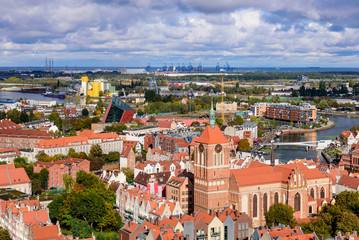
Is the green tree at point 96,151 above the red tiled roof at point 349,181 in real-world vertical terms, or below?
below

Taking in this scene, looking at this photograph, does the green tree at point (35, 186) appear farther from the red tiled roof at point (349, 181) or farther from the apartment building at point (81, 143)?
the red tiled roof at point (349, 181)

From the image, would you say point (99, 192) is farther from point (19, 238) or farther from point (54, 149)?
point (54, 149)

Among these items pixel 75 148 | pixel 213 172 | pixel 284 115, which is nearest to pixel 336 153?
pixel 75 148

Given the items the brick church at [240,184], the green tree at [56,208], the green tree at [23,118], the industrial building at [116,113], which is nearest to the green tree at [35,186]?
the green tree at [56,208]

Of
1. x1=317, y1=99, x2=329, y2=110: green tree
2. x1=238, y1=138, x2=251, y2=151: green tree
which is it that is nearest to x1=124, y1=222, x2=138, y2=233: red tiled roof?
x1=238, y1=138, x2=251, y2=151: green tree

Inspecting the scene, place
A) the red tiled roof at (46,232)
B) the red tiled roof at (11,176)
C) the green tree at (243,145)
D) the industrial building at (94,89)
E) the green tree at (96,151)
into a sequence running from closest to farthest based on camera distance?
the red tiled roof at (46,232), the red tiled roof at (11,176), the green tree at (96,151), the green tree at (243,145), the industrial building at (94,89)

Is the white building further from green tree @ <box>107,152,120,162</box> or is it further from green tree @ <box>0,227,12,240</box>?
green tree @ <box>0,227,12,240</box>
